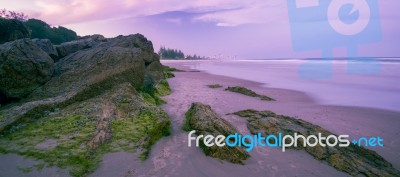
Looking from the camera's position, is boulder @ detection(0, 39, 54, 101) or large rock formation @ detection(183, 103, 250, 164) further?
boulder @ detection(0, 39, 54, 101)

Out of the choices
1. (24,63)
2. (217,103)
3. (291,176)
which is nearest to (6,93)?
(24,63)

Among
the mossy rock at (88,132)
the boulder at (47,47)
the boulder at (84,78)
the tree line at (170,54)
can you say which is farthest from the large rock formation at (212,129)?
the tree line at (170,54)

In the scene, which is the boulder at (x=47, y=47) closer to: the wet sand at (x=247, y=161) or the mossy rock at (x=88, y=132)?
the mossy rock at (x=88, y=132)

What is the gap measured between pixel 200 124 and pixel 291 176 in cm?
250

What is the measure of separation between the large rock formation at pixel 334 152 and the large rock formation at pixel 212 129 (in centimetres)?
124

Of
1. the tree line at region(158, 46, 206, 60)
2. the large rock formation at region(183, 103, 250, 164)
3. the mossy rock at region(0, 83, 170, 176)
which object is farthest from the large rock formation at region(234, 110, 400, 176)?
the tree line at region(158, 46, 206, 60)

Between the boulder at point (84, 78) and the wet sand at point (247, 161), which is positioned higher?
the boulder at point (84, 78)

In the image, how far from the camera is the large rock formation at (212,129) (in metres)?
5.84

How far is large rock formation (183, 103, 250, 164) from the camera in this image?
19.1ft

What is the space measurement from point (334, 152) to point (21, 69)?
9.40 metres

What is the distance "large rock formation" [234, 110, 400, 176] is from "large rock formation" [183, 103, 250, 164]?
1238mm

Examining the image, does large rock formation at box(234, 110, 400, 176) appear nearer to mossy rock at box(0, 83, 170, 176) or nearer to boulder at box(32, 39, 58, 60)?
mossy rock at box(0, 83, 170, 176)

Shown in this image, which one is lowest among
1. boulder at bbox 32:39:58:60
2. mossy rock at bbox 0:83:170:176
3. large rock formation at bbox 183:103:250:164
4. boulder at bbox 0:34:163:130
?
large rock formation at bbox 183:103:250:164

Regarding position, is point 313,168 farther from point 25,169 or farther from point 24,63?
point 24,63
